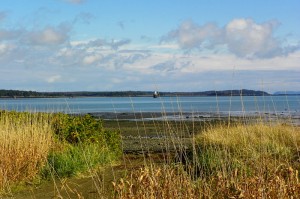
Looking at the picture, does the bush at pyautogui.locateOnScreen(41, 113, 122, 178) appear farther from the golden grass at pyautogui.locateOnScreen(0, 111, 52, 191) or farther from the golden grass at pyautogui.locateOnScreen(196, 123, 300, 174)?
the golden grass at pyautogui.locateOnScreen(196, 123, 300, 174)

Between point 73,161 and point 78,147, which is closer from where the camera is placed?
point 73,161

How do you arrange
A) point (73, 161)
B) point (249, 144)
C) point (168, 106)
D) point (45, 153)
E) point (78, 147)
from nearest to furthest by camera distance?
point (249, 144) < point (73, 161) < point (45, 153) < point (78, 147) < point (168, 106)

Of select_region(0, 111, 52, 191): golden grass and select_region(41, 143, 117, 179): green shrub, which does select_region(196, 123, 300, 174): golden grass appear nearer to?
select_region(41, 143, 117, 179): green shrub

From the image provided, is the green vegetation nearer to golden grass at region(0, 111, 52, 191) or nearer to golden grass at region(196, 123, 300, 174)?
golden grass at region(0, 111, 52, 191)

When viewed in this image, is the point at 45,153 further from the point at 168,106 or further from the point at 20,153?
the point at 168,106

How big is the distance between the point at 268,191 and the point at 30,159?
685 cm

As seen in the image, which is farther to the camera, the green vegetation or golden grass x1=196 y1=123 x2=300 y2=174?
the green vegetation

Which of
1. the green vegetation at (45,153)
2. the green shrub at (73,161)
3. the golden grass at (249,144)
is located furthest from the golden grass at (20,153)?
the golden grass at (249,144)

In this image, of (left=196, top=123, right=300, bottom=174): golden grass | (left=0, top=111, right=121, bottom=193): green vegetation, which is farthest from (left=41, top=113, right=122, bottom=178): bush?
(left=196, top=123, right=300, bottom=174): golden grass

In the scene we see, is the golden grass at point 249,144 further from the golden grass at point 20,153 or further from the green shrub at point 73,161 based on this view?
the golden grass at point 20,153

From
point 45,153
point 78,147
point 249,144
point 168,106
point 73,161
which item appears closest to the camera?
point 249,144

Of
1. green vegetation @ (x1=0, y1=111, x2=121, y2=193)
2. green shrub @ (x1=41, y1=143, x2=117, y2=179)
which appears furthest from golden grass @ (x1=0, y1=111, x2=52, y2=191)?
green shrub @ (x1=41, y1=143, x2=117, y2=179)

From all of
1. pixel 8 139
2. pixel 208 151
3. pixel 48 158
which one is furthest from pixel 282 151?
pixel 8 139

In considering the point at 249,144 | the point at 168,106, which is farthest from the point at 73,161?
the point at 168,106
